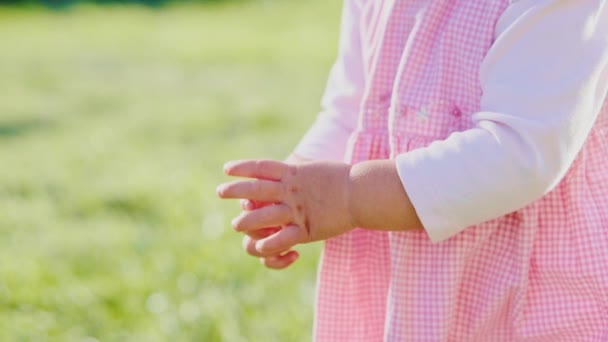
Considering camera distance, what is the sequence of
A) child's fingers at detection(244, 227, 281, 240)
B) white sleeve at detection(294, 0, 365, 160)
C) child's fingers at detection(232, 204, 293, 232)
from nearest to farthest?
child's fingers at detection(232, 204, 293, 232) < child's fingers at detection(244, 227, 281, 240) < white sleeve at detection(294, 0, 365, 160)

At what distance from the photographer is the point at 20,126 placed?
4906mm

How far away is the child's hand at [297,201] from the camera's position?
1271mm

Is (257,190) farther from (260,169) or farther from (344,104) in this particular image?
(344,104)

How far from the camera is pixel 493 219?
1.30m

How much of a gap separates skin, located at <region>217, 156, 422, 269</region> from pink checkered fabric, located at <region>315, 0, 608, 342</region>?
90 millimetres

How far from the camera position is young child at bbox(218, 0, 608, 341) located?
1.19 m

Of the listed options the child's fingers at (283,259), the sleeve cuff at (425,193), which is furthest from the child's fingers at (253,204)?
the sleeve cuff at (425,193)

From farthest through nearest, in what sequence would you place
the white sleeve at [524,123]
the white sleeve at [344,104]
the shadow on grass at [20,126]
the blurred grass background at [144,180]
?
the shadow on grass at [20,126]
the blurred grass background at [144,180]
the white sleeve at [344,104]
the white sleeve at [524,123]

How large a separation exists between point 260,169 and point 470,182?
30 cm

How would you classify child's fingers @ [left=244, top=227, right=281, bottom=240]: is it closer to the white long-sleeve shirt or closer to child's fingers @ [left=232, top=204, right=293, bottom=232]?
child's fingers @ [left=232, top=204, right=293, bottom=232]

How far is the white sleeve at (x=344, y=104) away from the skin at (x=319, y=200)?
0.23m

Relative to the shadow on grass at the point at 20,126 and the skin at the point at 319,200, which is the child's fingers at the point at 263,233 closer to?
the skin at the point at 319,200

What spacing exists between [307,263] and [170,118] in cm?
233

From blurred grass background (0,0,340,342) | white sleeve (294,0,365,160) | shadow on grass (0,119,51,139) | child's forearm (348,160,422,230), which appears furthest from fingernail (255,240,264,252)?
shadow on grass (0,119,51,139)
